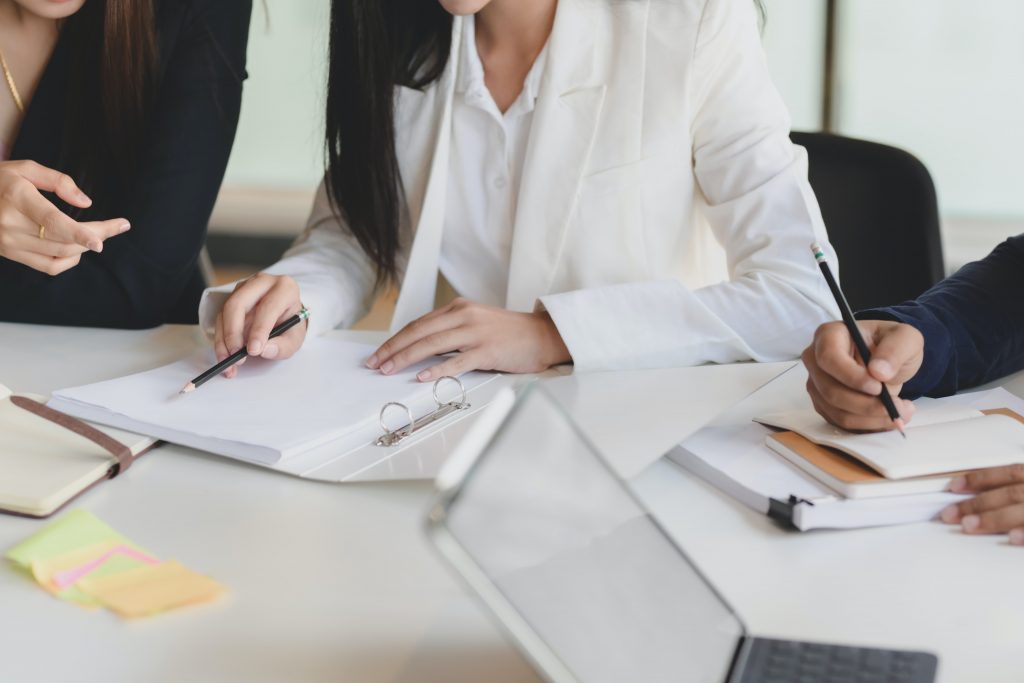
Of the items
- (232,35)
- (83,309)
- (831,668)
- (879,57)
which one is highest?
(232,35)

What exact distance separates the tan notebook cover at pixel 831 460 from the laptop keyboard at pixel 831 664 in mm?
242

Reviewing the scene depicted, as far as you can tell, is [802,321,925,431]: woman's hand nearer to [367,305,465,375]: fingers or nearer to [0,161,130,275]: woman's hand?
[367,305,465,375]: fingers

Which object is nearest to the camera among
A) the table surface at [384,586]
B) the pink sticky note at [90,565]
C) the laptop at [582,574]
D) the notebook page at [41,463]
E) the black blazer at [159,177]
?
the laptop at [582,574]

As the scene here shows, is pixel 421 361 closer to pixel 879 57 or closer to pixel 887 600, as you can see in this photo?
pixel 887 600

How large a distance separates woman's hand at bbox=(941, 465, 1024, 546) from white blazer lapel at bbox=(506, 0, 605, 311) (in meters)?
0.76

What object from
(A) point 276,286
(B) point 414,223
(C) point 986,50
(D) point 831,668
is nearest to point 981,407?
(D) point 831,668

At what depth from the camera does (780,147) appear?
1430 mm

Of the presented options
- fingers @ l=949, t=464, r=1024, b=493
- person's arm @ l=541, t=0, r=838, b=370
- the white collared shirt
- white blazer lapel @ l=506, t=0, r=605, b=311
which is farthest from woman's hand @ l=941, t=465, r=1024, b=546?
the white collared shirt

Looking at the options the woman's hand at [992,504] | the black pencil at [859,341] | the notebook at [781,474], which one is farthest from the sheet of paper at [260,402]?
the woman's hand at [992,504]

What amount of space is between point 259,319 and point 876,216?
2.88 ft

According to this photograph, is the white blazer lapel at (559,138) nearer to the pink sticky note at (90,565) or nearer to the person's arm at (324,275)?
the person's arm at (324,275)

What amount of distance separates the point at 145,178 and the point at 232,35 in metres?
0.27

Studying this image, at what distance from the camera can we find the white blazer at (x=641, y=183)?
4.51 ft

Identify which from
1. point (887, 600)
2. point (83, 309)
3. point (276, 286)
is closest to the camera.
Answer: point (887, 600)
